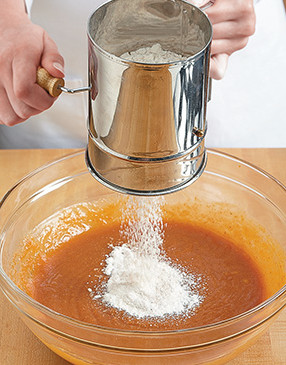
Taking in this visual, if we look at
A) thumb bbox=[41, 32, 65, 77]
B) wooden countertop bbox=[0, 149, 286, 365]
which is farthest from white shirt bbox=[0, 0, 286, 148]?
wooden countertop bbox=[0, 149, 286, 365]

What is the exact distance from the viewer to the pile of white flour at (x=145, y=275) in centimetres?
89

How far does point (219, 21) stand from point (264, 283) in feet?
1.69

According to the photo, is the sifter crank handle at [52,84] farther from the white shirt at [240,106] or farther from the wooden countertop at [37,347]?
the white shirt at [240,106]

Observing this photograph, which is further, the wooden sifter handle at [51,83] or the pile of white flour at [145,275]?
the pile of white flour at [145,275]

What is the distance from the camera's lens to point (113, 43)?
74cm

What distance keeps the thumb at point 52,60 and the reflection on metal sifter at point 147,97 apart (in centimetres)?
14

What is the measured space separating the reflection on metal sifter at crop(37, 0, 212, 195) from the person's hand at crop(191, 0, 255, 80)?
1.33 ft

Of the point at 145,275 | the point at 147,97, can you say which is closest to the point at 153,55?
the point at 147,97

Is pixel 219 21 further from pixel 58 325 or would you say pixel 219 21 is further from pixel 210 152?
pixel 58 325

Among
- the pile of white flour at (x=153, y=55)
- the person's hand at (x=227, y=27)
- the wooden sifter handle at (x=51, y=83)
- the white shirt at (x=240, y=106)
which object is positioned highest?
the pile of white flour at (x=153, y=55)

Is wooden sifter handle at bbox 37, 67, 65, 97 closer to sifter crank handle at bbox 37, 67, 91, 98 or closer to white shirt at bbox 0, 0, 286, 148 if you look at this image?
sifter crank handle at bbox 37, 67, 91, 98

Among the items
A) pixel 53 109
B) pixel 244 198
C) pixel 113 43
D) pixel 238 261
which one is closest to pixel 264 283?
pixel 238 261

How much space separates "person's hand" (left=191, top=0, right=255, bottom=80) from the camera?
3.77 feet

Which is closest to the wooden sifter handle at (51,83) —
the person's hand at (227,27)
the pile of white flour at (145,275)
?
the pile of white flour at (145,275)
